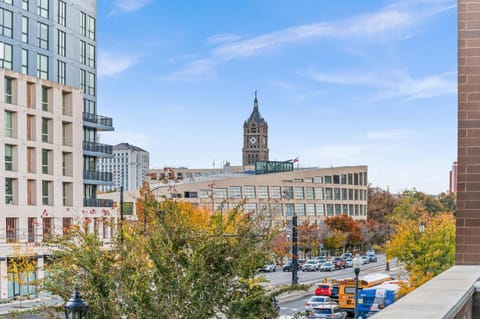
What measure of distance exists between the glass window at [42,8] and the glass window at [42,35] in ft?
2.32

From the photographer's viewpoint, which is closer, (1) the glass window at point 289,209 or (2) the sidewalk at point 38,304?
(2) the sidewalk at point 38,304

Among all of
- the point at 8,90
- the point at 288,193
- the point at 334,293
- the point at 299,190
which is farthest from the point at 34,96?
the point at 299,190

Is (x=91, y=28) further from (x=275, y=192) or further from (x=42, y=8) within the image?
(x=275, y=192)

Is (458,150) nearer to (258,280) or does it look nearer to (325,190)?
(258,280)

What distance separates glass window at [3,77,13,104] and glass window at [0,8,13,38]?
3670 millimetres

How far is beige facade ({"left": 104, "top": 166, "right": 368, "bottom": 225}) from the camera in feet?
307

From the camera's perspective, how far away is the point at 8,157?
48.2 m

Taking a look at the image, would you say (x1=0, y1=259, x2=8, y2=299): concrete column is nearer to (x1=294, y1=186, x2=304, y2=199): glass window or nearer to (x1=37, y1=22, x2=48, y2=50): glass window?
(x1=37, y1=22, x2=48, y2=50): glass window

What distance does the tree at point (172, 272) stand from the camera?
44.8 ft

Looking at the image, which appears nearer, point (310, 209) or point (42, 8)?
point (42, 8)

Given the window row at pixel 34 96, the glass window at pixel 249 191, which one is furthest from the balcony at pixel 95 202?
the glass window at pixel 249 191

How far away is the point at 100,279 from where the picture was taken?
47.3ft

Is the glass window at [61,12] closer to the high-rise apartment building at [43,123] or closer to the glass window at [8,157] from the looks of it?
the high-rise apartment building at [43,123]

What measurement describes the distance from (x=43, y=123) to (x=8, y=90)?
13.7 feet
